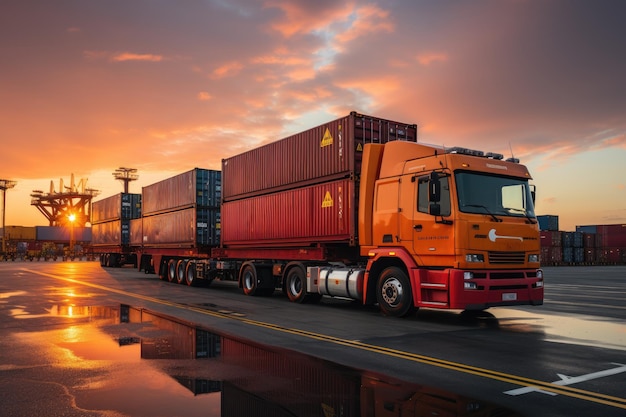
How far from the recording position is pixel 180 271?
73.8 feet

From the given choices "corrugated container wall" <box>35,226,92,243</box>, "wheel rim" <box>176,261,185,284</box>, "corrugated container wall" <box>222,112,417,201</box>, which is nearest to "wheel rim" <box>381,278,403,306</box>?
"corrugated container wall" <box>222,112,417,201</box>

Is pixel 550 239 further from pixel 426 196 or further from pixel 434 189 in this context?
pixel 434 189

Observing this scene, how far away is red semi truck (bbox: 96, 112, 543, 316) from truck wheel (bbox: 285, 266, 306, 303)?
0.14ft

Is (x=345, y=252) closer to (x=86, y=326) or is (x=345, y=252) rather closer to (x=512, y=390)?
(x=86, y=326)

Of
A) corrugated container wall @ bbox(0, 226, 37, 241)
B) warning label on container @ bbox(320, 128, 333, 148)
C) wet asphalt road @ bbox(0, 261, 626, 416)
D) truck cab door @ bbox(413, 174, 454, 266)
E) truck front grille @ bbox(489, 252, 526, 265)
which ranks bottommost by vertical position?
wet asphalt road @ bbox(0, 261, 626, 416)

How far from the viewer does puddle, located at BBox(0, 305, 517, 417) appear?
476 centimetres

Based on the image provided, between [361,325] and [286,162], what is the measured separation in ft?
23.2

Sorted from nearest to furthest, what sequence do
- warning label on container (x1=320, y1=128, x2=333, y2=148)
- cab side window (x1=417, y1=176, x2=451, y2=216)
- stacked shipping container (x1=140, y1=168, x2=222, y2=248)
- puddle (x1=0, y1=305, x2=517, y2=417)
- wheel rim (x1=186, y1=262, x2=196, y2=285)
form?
puddle (x1=0, y1=305, x2=517, y2=417) → cab side window (x1=417, y1=176, x2=451, y2=216) → warning label on container (x1=320, y1=128, x2=333, y2=148) → wheel rim (x1=186, y1=262, x2=196, y2=285) → stacked shipping container (x1=140, y1=168, x2=222, y2=248)

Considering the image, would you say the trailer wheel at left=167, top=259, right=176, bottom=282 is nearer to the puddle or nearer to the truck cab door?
the puddle

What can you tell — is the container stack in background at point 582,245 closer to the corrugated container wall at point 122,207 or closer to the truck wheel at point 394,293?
the corrugated container wall at point 122,207

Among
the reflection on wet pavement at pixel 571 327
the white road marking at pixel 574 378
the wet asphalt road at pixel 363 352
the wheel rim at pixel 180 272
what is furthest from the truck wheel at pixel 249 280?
the white road marking at pixel 574 378

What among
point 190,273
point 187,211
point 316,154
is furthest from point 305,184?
point 187,211

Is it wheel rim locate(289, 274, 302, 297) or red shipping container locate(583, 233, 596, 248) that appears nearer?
wheel rim locate(289, 274, 302, 297)

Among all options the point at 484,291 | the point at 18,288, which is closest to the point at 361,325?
the point at 484,291
